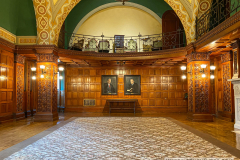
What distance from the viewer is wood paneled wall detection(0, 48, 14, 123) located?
8734mm

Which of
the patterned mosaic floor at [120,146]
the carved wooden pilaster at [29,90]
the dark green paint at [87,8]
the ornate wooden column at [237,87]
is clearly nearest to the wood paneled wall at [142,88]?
the carved wooden pilaster at [29,90]

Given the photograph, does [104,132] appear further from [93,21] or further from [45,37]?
[93,21]

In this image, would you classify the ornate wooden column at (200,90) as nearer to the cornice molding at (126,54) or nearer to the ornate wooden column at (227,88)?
the cornice molding at (126,54)

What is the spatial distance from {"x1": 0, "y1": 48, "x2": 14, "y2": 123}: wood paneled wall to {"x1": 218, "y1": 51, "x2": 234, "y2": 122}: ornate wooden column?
10.0m

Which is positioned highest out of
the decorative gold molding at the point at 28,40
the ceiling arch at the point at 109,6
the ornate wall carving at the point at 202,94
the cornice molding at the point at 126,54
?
the ceiling arch at the point at 109,6

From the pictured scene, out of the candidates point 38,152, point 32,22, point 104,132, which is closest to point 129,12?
point 32,22

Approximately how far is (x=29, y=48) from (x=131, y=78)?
6.78m

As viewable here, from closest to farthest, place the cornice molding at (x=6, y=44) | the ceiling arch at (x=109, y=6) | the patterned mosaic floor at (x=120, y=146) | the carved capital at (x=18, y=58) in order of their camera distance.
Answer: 1. the patterned mosaic floor at (x=120, y=146)
2. the cornice molding at (x=6, y=44)
3. the carved capital at (x=18, y=58)
4. the ceiling arch at (x=109, y=6)

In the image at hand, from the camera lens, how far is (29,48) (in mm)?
9492

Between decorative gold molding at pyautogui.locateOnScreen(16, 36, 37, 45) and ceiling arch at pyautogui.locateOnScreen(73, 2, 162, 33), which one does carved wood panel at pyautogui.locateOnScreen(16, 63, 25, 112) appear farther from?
ceiling arch at pyautogui.locateOnScreen(73, 2, 162, 33)

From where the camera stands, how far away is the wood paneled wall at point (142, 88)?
1364 cm

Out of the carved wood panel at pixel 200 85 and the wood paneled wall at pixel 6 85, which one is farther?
the carved wood panel at pixel 200 85

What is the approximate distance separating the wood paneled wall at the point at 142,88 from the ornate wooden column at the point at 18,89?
13.4ft

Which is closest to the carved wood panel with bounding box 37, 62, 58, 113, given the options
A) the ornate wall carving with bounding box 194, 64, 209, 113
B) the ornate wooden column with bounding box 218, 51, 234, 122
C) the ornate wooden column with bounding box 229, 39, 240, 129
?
the ornate wall carving with bounding box 194, 64, 209, 113
